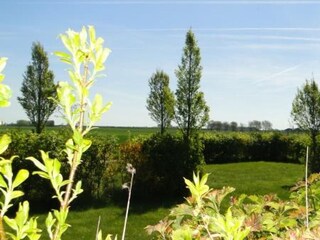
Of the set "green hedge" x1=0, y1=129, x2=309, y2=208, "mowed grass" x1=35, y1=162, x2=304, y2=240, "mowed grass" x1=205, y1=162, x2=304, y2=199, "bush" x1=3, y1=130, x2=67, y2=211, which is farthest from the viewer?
"mowed grass" x1=205, y1=162, x2=304, y2=199

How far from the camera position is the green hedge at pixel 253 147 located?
28172 mm

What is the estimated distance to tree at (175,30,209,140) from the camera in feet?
59.3

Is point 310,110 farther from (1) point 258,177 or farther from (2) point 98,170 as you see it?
(2) point 98,170

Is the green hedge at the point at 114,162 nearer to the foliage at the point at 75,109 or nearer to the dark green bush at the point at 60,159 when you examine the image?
the dark green bush at the point at 60,159

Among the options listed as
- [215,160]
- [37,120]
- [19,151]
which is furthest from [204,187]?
[37,120]

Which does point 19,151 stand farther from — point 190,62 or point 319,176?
point 319,176

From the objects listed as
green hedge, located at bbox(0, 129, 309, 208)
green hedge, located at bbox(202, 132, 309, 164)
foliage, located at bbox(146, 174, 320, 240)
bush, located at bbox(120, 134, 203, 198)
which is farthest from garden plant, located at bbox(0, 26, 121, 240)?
green hedge, located at bbox(202, 132, 309, 164)

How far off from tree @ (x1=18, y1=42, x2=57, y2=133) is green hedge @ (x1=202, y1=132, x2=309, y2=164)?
13.3m

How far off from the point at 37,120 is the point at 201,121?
778 inches

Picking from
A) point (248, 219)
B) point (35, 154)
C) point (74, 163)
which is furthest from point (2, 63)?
point (35, 154)

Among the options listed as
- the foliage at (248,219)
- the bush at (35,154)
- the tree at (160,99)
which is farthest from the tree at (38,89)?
the foliage at (248,219)

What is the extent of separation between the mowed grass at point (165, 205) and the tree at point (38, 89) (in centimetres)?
1609

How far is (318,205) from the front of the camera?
3.14 m

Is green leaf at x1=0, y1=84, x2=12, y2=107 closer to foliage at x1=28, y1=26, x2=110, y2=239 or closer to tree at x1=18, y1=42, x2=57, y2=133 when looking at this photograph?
foliage at x1=28, y1=26, x2=110, y2=239
